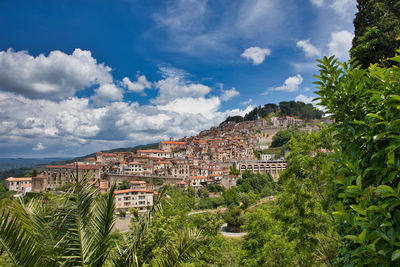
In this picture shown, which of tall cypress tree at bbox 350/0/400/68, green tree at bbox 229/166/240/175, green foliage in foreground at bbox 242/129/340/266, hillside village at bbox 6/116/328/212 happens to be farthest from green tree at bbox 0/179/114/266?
green tree at bbox 229/166/240/175

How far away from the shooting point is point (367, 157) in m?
2.51

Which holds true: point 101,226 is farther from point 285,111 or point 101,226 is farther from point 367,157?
point 285,111

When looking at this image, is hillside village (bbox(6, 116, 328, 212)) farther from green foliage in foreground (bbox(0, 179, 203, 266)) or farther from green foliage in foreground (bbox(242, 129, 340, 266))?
green foliage in foreground (bbox(0, 179, 203, 266))

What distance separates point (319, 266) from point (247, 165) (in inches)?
2626

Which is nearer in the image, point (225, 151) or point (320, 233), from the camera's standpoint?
point (320, 233)

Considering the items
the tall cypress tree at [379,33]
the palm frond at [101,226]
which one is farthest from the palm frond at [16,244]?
the tall cypress tree at [379,33]

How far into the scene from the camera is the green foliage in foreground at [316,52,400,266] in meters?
1.95

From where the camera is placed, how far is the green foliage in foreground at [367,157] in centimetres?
195

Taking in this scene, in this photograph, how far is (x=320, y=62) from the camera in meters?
3.01

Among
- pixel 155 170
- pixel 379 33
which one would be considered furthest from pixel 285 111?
pixel 379 33

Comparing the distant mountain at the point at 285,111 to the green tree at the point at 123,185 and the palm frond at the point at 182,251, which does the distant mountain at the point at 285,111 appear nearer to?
the green tree at the point at 123,185

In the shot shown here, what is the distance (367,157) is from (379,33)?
39.6 feet

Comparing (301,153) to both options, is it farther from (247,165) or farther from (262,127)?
(262,127)

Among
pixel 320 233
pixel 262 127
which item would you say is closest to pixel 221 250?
pixel 320 233
